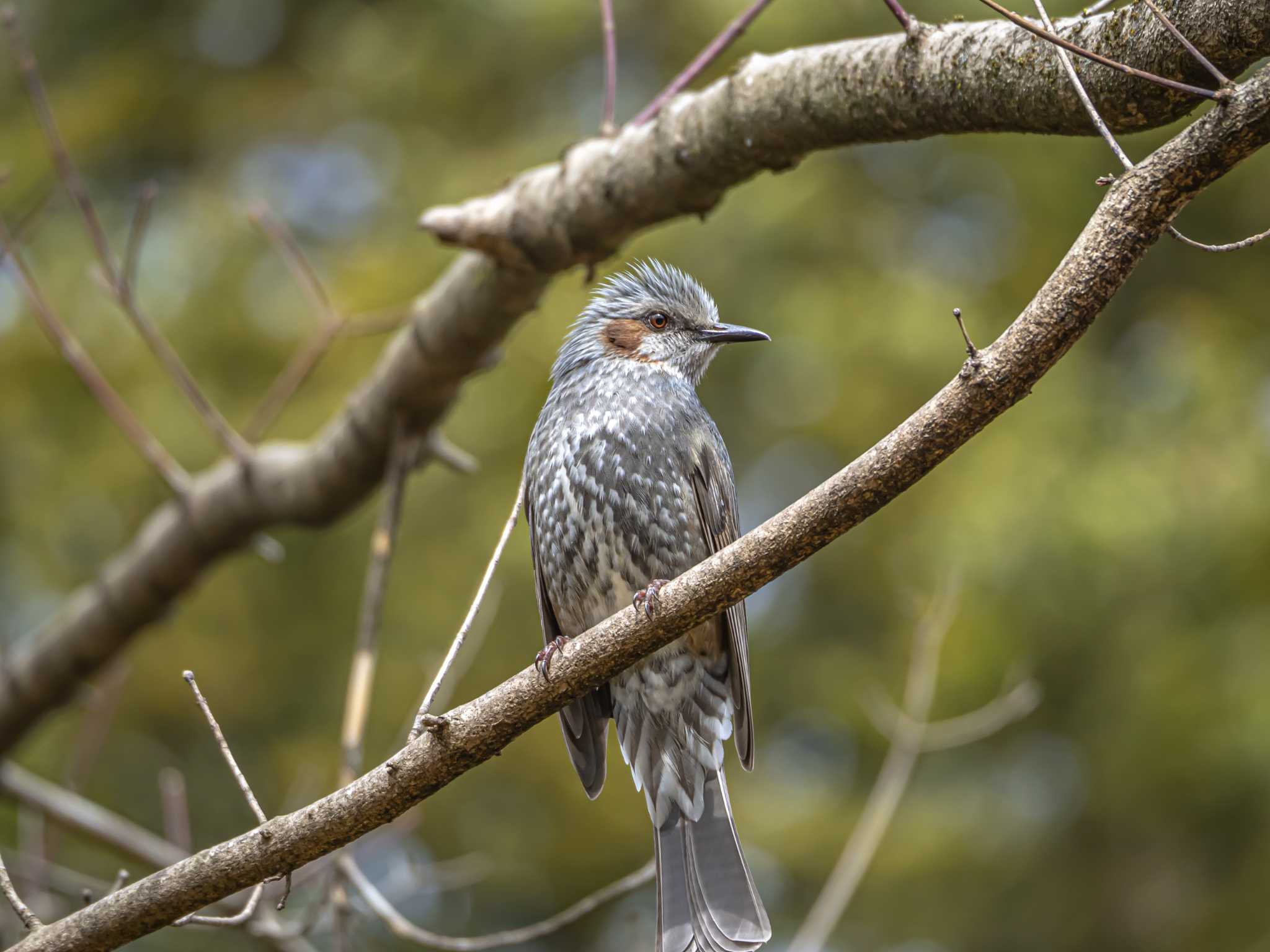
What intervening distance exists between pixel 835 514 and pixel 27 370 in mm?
5422

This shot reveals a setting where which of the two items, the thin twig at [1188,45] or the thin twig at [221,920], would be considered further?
the thin twig at [221,920]

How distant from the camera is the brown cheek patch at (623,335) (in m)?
3.83

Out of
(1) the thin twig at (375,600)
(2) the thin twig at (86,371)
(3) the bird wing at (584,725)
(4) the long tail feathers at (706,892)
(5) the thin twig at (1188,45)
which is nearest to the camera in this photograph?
(5) the thin twig at (1188,45)

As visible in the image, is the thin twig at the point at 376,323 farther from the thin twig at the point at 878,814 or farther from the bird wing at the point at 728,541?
the thin twig at the point at 878,814

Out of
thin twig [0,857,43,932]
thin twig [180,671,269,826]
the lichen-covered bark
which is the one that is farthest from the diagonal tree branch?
thin twig [0,857,43,932]

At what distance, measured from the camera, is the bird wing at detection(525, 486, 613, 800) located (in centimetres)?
347

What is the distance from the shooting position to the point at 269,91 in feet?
25.3

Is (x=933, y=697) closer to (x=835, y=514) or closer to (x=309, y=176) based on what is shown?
(x=835, y=514)

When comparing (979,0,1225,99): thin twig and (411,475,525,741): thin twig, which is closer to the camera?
(979,0,1225,99): thin twig

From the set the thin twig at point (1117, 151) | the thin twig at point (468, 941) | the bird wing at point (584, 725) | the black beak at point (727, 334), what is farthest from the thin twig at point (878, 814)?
the thin twig at point (1117, 151)

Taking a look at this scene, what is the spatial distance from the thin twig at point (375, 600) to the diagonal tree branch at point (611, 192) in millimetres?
108

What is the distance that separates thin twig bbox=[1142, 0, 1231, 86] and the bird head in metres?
1.85

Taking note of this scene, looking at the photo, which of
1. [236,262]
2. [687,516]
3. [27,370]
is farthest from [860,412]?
[27,370]

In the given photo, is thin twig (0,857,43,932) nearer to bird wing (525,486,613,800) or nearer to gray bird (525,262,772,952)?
gray bird (525,262,772,952)
